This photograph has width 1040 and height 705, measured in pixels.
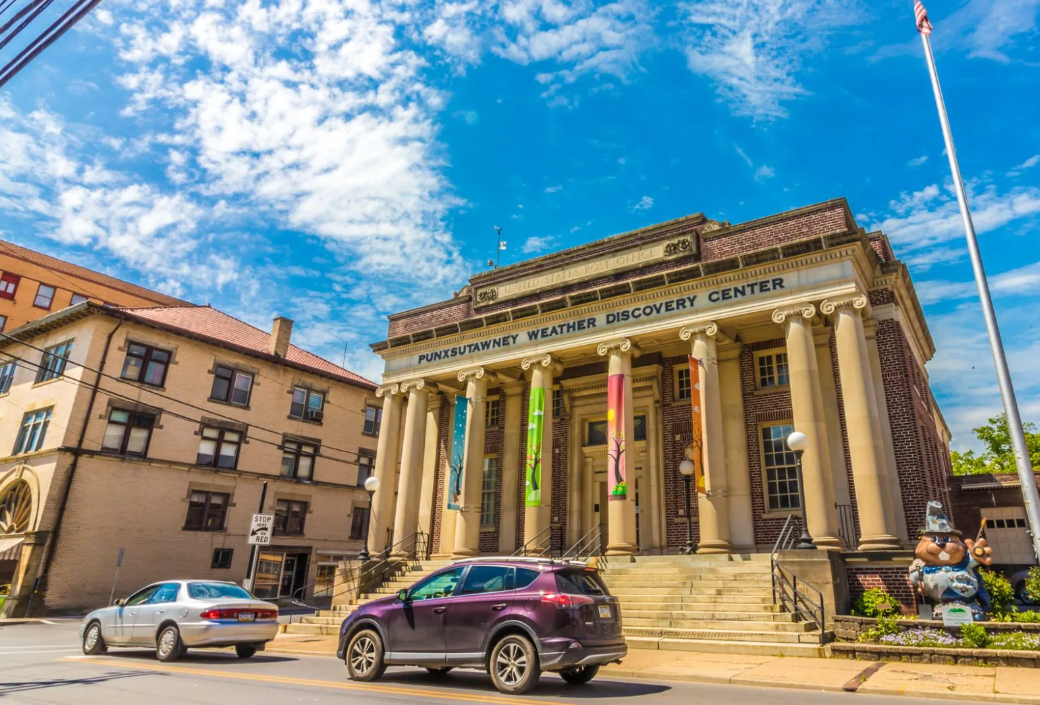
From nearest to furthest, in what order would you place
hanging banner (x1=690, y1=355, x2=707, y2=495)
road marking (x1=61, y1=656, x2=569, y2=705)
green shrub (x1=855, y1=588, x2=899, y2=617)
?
road marking (x1=61, y1=656, x2=569, y2=705)
green shrub (x1=855, y1=588, x2=899, y2=617)
hanging banner (x1=690, y1=355, x2=707, y2=495)

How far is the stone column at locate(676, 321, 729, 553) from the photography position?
54.7 ft

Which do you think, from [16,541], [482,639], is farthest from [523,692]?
[16,541]

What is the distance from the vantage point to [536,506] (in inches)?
781

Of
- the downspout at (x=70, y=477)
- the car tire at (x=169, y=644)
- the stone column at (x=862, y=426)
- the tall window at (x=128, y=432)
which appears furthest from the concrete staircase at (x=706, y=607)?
the tall window at (x=128, y=432)

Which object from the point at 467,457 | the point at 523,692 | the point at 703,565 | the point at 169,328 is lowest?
the point at 523,692

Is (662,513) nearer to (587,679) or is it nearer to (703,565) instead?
(703,565)

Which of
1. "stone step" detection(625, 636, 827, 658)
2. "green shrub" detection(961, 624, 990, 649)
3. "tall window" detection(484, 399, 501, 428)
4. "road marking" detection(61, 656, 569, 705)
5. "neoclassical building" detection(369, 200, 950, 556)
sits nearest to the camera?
"road marking" detection(61, 656, 569, 705)

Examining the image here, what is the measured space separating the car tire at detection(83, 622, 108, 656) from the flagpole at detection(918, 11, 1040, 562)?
15.8 metres

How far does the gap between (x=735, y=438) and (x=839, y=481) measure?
2.98 m

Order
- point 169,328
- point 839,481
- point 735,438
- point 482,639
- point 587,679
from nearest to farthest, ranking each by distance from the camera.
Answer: point 482,639, point 587,679, point 839,481, point 735,438, point 169,328

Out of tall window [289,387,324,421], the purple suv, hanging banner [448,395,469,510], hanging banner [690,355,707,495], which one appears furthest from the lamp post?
tall window [289,387,324,421]

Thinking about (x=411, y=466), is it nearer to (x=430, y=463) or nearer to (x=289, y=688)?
(x=430, y=463)

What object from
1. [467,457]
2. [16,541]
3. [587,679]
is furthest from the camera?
[16,541]

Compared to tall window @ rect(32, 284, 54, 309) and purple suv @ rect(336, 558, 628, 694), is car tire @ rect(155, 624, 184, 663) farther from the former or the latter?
tall window @ rect(32, 284, 54, 309)
